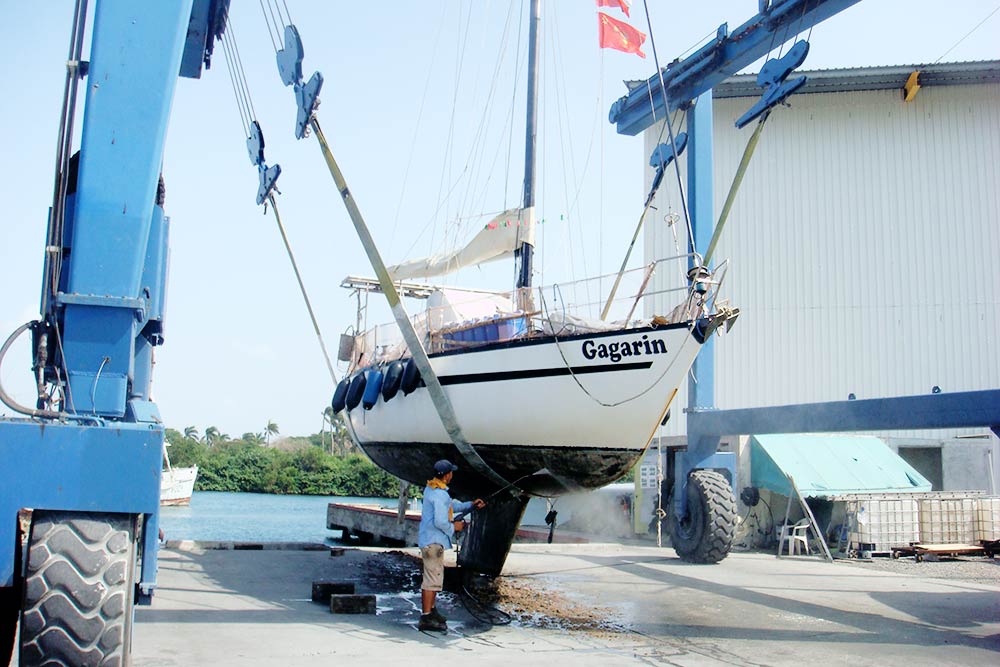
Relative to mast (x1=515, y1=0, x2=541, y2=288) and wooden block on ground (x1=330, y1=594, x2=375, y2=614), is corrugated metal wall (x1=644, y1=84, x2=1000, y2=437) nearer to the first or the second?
mast (x1=515, y1=0, x2=541, y2=288)

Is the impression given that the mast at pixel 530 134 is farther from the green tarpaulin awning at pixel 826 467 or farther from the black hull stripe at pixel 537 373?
the green tarpaulin awning at pixel 826 467

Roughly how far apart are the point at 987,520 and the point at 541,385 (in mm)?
10531

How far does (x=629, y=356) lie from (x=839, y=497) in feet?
26.7

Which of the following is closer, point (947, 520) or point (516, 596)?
point (516, 596)

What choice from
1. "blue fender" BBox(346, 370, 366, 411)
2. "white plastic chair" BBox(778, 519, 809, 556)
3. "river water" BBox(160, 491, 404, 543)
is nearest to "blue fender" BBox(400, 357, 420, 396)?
"blue fender" BBox(346, 370, 366, 411)

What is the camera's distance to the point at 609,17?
12203 millimetres

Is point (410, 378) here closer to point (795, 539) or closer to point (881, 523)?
point (795, 539)

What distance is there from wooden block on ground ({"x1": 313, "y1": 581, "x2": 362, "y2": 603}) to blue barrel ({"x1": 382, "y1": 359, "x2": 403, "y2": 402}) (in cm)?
310

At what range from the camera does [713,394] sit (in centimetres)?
1304

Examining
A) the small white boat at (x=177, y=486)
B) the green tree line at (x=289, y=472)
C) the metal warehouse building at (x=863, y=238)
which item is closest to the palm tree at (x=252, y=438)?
the green tree line at (x=289, y=472)

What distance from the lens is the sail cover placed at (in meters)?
13.6

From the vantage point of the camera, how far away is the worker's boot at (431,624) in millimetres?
6953

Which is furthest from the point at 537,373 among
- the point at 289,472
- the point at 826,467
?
the point at 289,472

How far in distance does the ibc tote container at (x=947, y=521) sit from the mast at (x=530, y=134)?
8.02 meters
